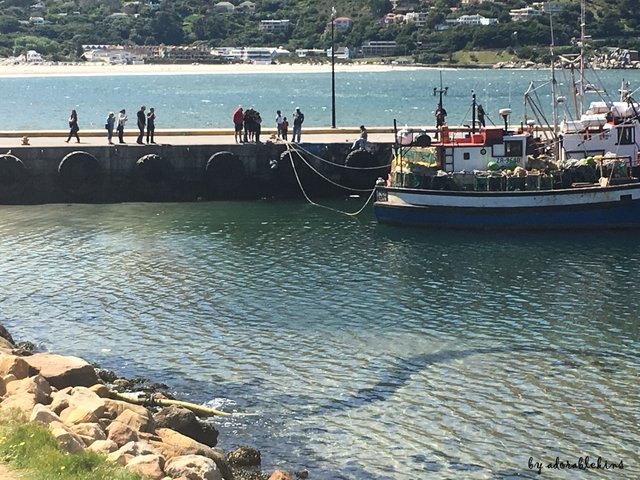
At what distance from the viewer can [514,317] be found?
24.6 meters

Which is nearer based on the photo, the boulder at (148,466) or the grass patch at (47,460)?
the grass patch at (47,460)

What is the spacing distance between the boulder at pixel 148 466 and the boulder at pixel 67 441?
70cm

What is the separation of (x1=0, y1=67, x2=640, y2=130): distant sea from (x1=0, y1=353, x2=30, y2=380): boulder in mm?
39202

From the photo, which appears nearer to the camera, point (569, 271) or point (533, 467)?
point (533, 467)

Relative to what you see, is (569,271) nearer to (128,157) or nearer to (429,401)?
(429,401)

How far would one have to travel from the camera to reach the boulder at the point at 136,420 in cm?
1588

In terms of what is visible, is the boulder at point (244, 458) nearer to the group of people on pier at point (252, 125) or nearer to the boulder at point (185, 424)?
the boulder at point (185, 424)

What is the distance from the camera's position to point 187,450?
15523mm

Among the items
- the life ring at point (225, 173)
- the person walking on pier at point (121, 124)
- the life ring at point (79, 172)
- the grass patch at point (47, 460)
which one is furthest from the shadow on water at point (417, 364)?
the person walking on pier at point (121, 124)

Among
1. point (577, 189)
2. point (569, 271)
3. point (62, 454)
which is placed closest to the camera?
point (62, 454)

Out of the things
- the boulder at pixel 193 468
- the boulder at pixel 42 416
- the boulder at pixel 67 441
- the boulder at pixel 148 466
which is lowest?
the boulder at pixel 193 468

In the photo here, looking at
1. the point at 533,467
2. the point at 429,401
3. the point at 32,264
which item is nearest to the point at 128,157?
the point at 32,264

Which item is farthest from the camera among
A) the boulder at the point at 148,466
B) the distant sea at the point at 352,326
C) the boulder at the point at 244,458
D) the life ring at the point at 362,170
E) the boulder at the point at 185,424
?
the life ring at the point at 362,170

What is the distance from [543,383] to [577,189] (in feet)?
48.7
